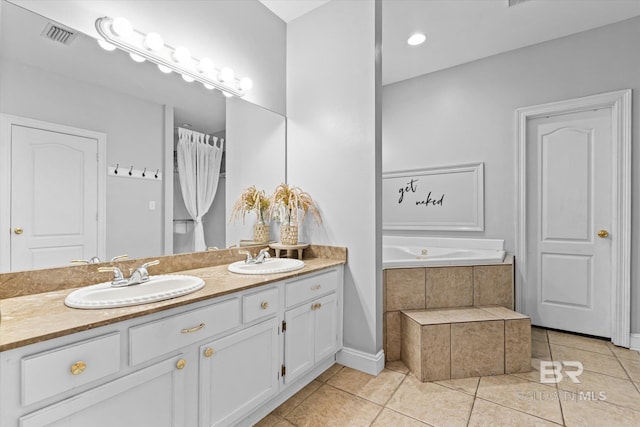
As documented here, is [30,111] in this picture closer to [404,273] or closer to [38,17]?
[38,17]

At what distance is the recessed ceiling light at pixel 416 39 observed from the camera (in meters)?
2.81

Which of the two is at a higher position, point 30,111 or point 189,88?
point 189,88

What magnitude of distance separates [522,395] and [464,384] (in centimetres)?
31

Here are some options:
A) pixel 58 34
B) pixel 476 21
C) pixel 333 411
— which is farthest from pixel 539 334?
pixel 58 34

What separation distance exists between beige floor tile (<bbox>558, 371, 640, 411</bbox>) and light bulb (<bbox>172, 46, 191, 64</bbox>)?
304cm

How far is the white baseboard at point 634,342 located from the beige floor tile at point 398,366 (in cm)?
192

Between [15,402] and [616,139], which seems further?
[616,139]

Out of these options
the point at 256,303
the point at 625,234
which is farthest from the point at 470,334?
the point at 625,234

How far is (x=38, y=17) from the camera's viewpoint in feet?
4.34

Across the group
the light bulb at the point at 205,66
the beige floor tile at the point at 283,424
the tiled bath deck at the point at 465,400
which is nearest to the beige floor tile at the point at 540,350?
the tiled bath deck at the point at 465,400

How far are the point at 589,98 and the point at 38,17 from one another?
12.5 ft

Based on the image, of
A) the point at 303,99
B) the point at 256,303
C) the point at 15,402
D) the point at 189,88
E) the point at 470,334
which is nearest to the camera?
the point at 15,402

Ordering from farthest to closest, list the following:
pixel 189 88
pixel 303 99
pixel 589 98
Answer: pixel 589 98 → pixel 303 99 → pixel 189 88

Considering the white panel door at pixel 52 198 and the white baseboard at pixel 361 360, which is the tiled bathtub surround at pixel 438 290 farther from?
the white panel door at pixel 52 198
